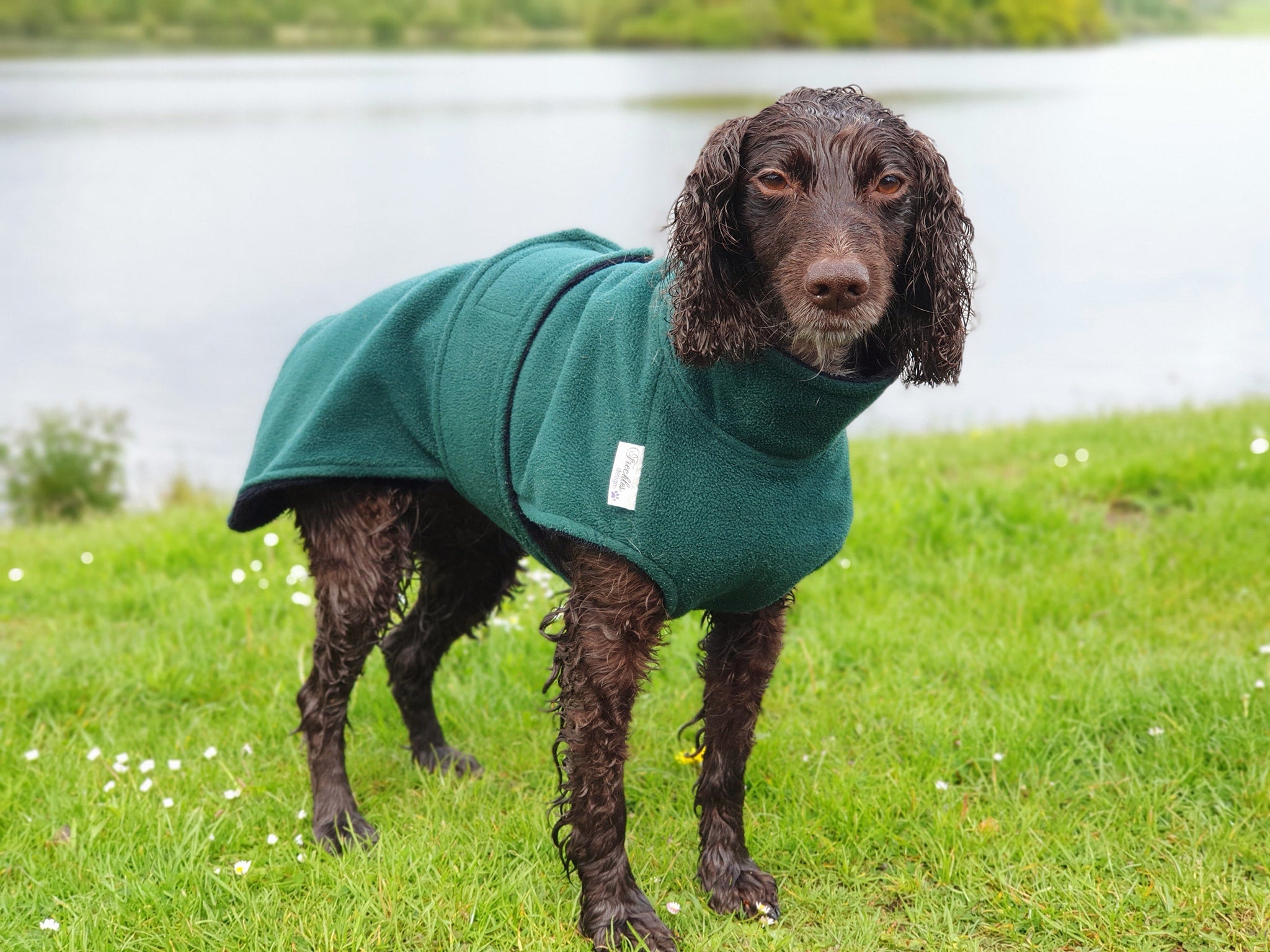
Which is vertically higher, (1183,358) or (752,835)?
(752,835)

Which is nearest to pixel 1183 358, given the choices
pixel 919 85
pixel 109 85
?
pixel 919 85

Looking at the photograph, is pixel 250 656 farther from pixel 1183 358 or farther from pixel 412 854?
pixel 1183 358

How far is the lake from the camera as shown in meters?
12.5

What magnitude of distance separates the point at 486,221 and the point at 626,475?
15.8m

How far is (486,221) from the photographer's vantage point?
17.9 metres

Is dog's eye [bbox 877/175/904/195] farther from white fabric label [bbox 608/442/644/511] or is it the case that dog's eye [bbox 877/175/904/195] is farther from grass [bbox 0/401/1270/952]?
grass [bbox 0/401/1270/952]

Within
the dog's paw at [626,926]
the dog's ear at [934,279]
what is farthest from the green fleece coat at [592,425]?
the dog's paw at [626,926]

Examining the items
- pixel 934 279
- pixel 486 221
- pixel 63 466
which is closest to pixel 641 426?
pixel 934 279

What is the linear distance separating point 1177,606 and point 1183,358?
31.4 ft

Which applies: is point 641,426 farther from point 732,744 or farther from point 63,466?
point 63,466

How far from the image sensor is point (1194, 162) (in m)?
24.0

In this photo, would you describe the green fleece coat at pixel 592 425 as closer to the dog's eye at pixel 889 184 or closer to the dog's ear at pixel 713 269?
the dog's ear at pixel 713 269

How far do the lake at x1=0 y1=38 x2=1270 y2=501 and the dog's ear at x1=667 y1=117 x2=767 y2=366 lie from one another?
0.27 meters

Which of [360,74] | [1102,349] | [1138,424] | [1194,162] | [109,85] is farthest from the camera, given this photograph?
[360,74]
